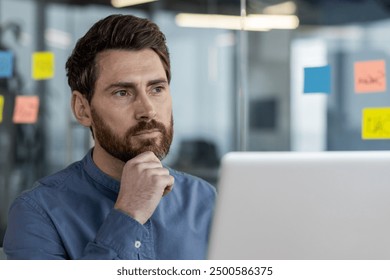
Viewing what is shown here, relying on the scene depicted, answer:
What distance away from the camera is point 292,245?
1.97ft

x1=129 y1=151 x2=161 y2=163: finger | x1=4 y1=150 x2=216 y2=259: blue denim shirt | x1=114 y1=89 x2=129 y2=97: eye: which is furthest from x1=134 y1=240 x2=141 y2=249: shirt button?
x1=114 y1=89 x2=129 y2=97: eye

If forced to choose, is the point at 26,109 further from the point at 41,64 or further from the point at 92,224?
the point at 92,224

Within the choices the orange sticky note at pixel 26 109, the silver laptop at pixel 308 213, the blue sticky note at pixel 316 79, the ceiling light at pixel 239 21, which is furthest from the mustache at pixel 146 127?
the orange sticky note at pixel 26 109

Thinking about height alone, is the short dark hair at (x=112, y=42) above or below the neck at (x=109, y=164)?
above

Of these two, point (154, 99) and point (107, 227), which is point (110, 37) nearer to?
point (154, 99)

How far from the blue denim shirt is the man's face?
0.06 metres

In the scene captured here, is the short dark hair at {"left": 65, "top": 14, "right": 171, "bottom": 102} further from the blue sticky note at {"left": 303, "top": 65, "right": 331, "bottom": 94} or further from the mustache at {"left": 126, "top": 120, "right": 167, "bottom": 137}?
the blue sticky note at {"left": 303, "top": 65, "right": 331, "bottom": 94}

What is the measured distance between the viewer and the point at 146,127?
1.03 metres

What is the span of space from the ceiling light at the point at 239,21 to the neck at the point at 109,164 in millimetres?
2194

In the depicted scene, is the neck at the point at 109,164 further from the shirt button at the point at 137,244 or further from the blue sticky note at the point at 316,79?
the blue sticky note at the point at 316,79

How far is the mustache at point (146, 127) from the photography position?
103 centimetres

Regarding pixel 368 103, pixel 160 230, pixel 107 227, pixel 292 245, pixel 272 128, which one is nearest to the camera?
pixel 292 245
